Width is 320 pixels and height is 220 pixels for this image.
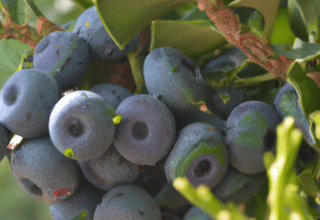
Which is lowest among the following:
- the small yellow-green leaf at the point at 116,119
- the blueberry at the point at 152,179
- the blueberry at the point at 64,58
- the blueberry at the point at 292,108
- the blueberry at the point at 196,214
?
the blueberry at the point at 196,214

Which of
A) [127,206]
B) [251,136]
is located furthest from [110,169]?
[251,136]

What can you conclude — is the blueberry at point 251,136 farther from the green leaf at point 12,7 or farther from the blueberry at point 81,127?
the green leaf at point 12,7

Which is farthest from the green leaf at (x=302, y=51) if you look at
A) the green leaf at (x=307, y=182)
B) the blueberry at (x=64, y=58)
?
the blueberry at (x=64, y=58)

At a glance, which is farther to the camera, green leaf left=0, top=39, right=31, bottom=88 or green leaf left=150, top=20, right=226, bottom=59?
green leaf left=0, top=39, right=31, bottom=88

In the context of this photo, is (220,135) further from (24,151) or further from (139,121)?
(24,151)

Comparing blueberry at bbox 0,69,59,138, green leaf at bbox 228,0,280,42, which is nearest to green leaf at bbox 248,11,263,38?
green leaf at bbox 228,0,280,42

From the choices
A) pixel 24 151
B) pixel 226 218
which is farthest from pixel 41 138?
pixel 226 218

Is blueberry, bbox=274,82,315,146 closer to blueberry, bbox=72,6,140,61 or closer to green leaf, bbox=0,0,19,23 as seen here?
blueberry, bbox=72,6,140,61
